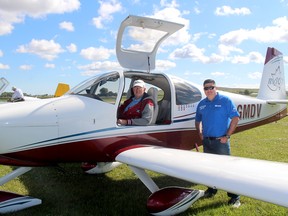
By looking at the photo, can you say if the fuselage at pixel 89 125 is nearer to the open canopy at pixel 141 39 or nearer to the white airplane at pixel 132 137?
the white airplane at pixel 132 137

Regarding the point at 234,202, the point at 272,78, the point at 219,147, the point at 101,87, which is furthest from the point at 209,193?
the point at 272,78

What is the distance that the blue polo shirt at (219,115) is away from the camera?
476 centimetres

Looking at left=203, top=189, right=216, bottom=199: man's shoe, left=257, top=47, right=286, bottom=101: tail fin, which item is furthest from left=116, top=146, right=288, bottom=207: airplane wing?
left=257, top=47, right=286, bottom=101: tail fin

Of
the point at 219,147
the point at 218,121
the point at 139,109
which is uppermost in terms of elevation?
the point at 139,109

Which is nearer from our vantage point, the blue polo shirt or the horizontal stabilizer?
the horizontal stabilizer

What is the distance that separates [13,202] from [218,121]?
3170 millimetres

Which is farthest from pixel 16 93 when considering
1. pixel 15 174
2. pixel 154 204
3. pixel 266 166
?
pixel 266 166

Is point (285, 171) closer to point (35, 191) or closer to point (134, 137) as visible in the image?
point (134, 137)

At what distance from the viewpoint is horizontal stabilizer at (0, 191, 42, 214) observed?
4270mm

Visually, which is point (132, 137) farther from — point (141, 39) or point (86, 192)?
point (141, 39)

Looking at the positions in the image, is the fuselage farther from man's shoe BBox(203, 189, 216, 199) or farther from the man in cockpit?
man's shoe BBox(203, 189, 216, 199)

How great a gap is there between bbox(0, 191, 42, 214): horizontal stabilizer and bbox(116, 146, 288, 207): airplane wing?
56.5 inches

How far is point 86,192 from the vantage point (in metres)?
5.36

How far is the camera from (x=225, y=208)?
14.9 ft
